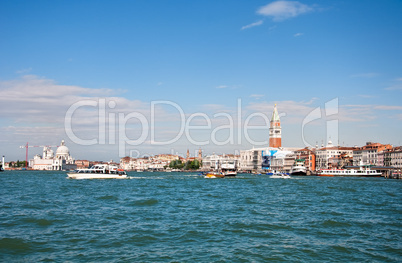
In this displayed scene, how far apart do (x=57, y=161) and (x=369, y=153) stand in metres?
123

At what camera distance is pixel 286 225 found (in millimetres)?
12102

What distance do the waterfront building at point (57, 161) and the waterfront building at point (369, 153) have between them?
4583 inches

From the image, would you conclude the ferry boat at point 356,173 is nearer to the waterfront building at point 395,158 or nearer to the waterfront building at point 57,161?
the waterfront building at point 395,158

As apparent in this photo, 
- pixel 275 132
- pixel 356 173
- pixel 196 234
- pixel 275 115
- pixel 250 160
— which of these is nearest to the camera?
pixel 196 234

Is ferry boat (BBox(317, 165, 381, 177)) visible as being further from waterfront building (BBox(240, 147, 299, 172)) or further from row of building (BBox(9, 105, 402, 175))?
Result: waterfront building (BBox(240, 147, 299, 172))

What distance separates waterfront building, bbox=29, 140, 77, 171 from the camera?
550 feet

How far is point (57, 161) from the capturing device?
16788 centimetres

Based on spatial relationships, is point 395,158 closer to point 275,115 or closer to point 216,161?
A: point 275,115

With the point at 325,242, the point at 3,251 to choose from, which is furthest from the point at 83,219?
the point at 325,242

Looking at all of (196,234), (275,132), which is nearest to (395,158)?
(275,132)

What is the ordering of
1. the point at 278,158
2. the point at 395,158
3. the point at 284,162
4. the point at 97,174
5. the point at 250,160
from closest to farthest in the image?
the point at 97,174
the point at 395,158
the point at 284,162
the point at 278,158
the point at 250,160

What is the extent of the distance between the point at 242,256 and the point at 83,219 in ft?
20.2

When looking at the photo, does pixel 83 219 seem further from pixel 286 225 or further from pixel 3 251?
pixel 286 225

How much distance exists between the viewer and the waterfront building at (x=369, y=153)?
89250mm
